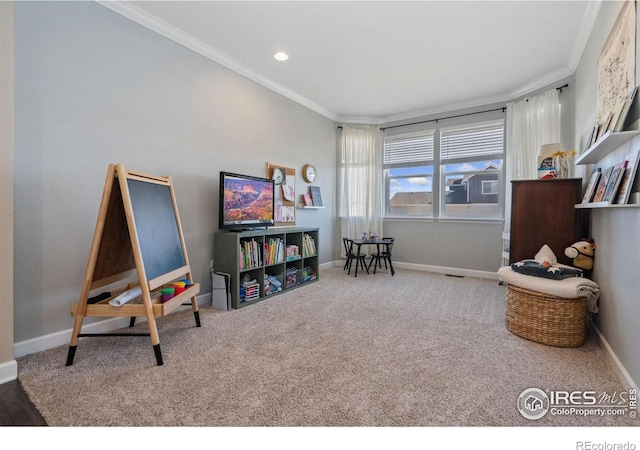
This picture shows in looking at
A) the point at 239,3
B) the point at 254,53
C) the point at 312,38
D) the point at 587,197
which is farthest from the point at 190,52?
the point at 587,197

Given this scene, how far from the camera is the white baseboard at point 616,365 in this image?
1537 mm

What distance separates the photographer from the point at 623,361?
166 centimetres

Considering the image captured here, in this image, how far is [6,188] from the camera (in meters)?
1.59

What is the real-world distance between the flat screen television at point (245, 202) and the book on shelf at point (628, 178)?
9.65 feet

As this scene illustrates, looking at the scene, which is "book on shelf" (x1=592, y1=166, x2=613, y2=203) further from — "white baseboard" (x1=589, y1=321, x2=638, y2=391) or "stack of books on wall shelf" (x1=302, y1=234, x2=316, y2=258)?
"stack of books on wall shelf" (x1=302, y1=234, x2=316, y2=258)

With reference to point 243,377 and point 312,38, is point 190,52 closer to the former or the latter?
point 312,38

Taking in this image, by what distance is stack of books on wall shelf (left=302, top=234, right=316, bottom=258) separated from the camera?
3897mm

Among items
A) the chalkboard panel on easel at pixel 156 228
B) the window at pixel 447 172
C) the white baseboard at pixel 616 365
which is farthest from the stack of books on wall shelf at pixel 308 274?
the white baseboard at pixel 616 365

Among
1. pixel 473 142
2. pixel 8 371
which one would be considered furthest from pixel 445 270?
pixel 8 371

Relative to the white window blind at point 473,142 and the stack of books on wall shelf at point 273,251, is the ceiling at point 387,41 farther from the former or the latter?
the stack of books on wall shelf at point 273,251

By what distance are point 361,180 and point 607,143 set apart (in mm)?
3523

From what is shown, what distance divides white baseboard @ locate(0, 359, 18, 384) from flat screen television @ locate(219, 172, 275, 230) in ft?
5.54

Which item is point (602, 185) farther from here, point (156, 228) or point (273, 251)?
point (156, 228)

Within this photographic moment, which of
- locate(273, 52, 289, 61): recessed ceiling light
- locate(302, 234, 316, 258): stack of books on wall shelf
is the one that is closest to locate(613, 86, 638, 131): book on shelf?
locate(273, 52, 289, 61): recessed ceiling light
